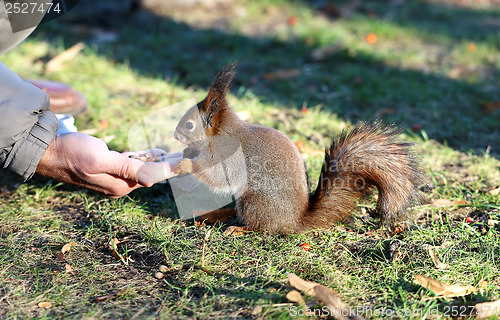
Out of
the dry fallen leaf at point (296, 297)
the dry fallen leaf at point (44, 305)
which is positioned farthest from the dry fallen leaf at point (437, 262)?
the dry fallen leaf at point (44, 305)

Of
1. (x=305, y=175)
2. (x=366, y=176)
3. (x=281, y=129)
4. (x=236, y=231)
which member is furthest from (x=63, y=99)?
(x=366, y=176)

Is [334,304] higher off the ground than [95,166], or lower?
lower

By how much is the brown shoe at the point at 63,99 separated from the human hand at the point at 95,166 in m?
0.88

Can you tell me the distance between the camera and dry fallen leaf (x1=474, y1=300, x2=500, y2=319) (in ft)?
5.08

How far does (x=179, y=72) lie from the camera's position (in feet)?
12.9

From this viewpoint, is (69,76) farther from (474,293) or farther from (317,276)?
(474,293)

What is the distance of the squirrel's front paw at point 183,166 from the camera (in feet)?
6.84

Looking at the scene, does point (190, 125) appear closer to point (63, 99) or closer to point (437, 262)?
point (63, 99)

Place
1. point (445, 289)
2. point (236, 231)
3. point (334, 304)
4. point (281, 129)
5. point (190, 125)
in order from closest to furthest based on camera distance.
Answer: point (334, 304)
point (445, 289)
point (236, 231)
point (190, 125)
point (281, 129)

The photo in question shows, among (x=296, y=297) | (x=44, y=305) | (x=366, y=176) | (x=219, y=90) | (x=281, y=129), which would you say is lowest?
(x=44, y=305)

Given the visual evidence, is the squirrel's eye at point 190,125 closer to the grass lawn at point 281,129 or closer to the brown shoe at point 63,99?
the grass lawn at point 281,129

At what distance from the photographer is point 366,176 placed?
1925mm

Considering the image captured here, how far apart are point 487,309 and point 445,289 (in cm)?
15

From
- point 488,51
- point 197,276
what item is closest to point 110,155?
point 197,276
